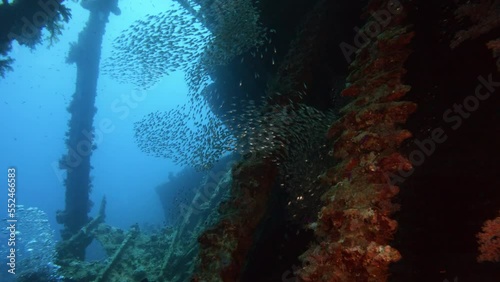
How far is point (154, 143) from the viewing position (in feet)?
37.7

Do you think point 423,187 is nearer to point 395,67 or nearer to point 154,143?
point 395,67

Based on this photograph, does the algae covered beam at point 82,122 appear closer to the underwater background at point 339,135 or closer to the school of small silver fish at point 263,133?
the underwater background at point 339,135

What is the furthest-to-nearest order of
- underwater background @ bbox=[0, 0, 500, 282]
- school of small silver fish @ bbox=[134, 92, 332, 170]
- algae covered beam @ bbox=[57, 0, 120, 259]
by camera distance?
algae covered beam @ bbox=[57, 0, 120, 259] → school of small silver fish @ bbox=[134, 92, 332, 170] → underwater background @ bbox=[0, 0, 500, 282]

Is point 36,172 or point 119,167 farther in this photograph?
point 119,167

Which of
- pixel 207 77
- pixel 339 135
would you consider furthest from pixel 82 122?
pixel 339 135

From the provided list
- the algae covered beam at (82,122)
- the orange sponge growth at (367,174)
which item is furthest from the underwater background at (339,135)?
the algae covered beam at (82,122)

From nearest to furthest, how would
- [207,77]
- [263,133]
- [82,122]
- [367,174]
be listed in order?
[367,174]
[263,133]
[207,77]
[82,122]

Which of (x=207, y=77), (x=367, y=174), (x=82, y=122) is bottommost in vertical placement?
(x=367, y=174)

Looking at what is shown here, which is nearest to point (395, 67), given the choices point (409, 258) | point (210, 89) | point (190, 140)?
point (409, 258)

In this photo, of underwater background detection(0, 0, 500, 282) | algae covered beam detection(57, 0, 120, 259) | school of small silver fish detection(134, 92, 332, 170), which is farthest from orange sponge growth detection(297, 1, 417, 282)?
algae covered beam detection(57, 0, 120, 259)

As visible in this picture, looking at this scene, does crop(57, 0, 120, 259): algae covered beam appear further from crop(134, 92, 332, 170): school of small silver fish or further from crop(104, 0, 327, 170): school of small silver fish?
crop(134, 92, 332, 170): school of small silver fish

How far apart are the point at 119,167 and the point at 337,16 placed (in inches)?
7973

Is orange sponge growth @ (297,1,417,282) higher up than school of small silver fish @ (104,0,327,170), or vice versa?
school of small silver fish @ (104,0,327,170)

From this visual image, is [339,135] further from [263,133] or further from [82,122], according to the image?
[82,122]
